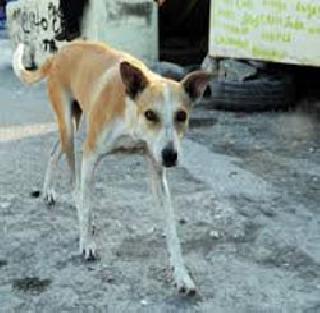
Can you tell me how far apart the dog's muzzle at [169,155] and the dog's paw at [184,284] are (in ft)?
2.19

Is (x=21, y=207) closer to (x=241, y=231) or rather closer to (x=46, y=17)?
(x=241, y=231)

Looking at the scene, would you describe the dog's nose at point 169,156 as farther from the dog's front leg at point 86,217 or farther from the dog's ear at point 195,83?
the dog's front leg at point 86,217

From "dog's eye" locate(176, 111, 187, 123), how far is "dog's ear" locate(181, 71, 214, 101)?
0.47 feet

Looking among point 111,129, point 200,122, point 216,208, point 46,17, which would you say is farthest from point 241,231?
point 46,17

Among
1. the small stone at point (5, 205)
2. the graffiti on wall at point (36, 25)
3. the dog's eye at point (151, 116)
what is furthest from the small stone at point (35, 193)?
the graffiti on wall at point (36, 25)

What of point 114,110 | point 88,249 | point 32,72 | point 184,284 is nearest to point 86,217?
point 88,249

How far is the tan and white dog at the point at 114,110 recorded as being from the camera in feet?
12.5

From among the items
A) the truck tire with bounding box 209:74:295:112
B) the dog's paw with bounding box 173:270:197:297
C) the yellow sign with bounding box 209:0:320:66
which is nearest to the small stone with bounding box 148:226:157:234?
the dog's paw with bounding box 173:270:197:297

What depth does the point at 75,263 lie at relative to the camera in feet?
14.6

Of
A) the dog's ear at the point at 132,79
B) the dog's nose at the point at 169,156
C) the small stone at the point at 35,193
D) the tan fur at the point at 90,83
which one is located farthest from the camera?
the small stone at the point at 35,193

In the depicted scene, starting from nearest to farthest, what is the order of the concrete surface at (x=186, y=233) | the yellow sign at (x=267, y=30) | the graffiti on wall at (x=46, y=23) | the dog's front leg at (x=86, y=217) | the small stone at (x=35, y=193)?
the concrete surface at (x=186, y=233)
the dog's front leg at (x=86, y=217)
the small stone at (x=35, y=193)
the yellow sign at (x=267, y=30)
the graffiti on wall at (x=46, y=23)

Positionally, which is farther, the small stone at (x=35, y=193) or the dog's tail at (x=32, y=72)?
the small stone at (x=35, y=193)

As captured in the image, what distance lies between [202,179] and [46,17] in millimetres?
6036

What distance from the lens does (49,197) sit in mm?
5492
